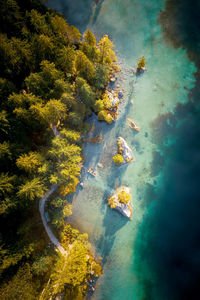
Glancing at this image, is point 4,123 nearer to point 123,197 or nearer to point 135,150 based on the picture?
point 123,197

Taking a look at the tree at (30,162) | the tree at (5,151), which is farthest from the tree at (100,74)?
the tree at (5,151)

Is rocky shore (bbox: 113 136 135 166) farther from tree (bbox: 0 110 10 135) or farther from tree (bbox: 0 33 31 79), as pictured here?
tree (bbox: 0 33 31 79)

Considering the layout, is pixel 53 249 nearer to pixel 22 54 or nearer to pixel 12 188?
pixel 12 188

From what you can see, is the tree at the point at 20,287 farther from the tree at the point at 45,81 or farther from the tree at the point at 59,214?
the tree at the point at 45,81

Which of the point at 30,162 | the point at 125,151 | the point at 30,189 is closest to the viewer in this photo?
the point at 30,189

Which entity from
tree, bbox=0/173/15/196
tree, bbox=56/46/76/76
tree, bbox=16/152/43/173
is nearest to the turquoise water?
tree, bbox=16/152/43/173

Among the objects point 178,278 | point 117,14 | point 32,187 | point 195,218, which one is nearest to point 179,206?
point 195,218

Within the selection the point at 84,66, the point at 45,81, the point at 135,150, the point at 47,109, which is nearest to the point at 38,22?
the point at 45,81
